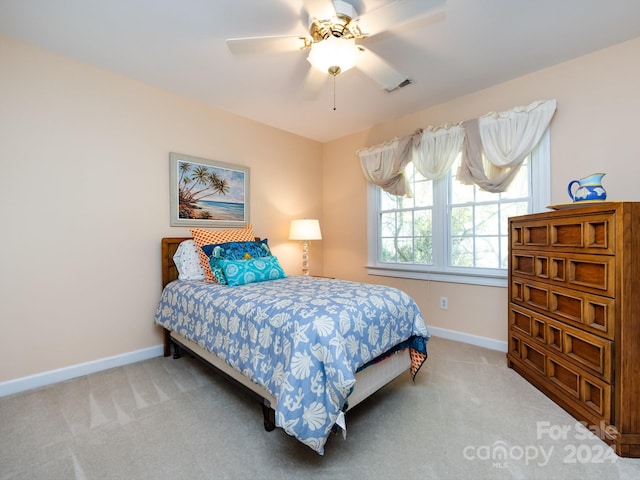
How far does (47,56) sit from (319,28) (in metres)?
2.09

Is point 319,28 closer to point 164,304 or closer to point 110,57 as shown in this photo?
point 110,57

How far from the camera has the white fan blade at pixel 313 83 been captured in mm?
2408

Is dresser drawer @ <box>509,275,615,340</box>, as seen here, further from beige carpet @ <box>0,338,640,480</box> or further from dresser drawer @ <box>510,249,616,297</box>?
beige carpet @ <box>0,338,640,480</box>

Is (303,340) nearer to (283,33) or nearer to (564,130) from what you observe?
(283,33)

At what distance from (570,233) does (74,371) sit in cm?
369

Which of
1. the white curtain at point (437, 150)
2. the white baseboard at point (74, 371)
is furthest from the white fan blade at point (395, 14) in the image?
the white baseboard at point (74, 371)

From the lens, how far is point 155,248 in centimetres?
273

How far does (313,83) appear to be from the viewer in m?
2.54

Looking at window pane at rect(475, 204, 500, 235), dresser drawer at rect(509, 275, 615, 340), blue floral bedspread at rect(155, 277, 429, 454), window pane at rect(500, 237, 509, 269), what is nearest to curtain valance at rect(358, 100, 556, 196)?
window pane at rect(475, 204, 500, 235)

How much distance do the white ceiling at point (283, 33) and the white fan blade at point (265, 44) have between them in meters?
0.21

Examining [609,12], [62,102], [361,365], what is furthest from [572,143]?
[62,102]

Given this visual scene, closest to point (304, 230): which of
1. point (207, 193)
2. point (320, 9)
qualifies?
point (207, 193)

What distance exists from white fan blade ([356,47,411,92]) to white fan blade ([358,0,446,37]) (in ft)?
0.47

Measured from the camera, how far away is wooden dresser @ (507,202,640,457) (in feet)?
4.85
